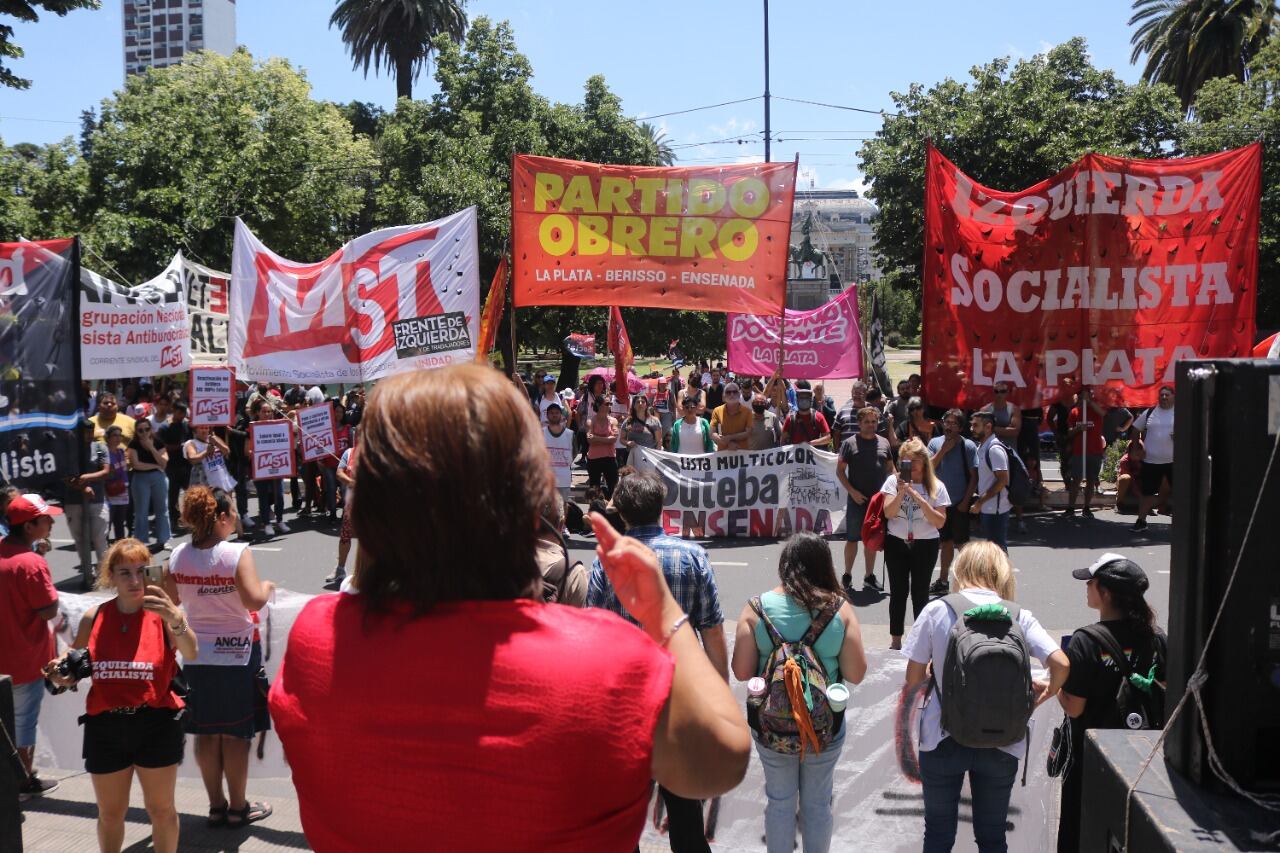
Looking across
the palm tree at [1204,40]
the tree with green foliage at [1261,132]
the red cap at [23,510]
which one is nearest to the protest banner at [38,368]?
the red cap at [23,510]

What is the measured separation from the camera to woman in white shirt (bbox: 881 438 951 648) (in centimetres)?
804

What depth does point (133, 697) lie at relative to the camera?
15.3ft

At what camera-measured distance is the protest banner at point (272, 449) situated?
13.6 metres

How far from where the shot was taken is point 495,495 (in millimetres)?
1512

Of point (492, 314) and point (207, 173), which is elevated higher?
point (207, 173)

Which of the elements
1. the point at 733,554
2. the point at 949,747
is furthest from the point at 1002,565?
the point at 733,554

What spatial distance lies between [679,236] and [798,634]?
8100 mm

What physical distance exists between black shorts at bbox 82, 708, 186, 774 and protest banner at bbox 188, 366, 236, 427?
8.59 meters

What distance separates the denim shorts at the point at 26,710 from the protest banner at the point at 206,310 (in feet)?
34.9

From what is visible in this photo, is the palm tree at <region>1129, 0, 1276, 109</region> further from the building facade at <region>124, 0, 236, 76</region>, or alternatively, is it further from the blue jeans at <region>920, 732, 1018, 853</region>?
the building facade at <region>124, 0, 236, 76</region>

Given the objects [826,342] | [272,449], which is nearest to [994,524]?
[272,449]

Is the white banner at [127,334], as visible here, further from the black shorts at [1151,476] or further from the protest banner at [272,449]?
the black shorts at [1151,476]

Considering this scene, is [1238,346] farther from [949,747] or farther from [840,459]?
→ [949,747]

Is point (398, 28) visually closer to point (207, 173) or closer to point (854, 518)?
point (207, 173)
